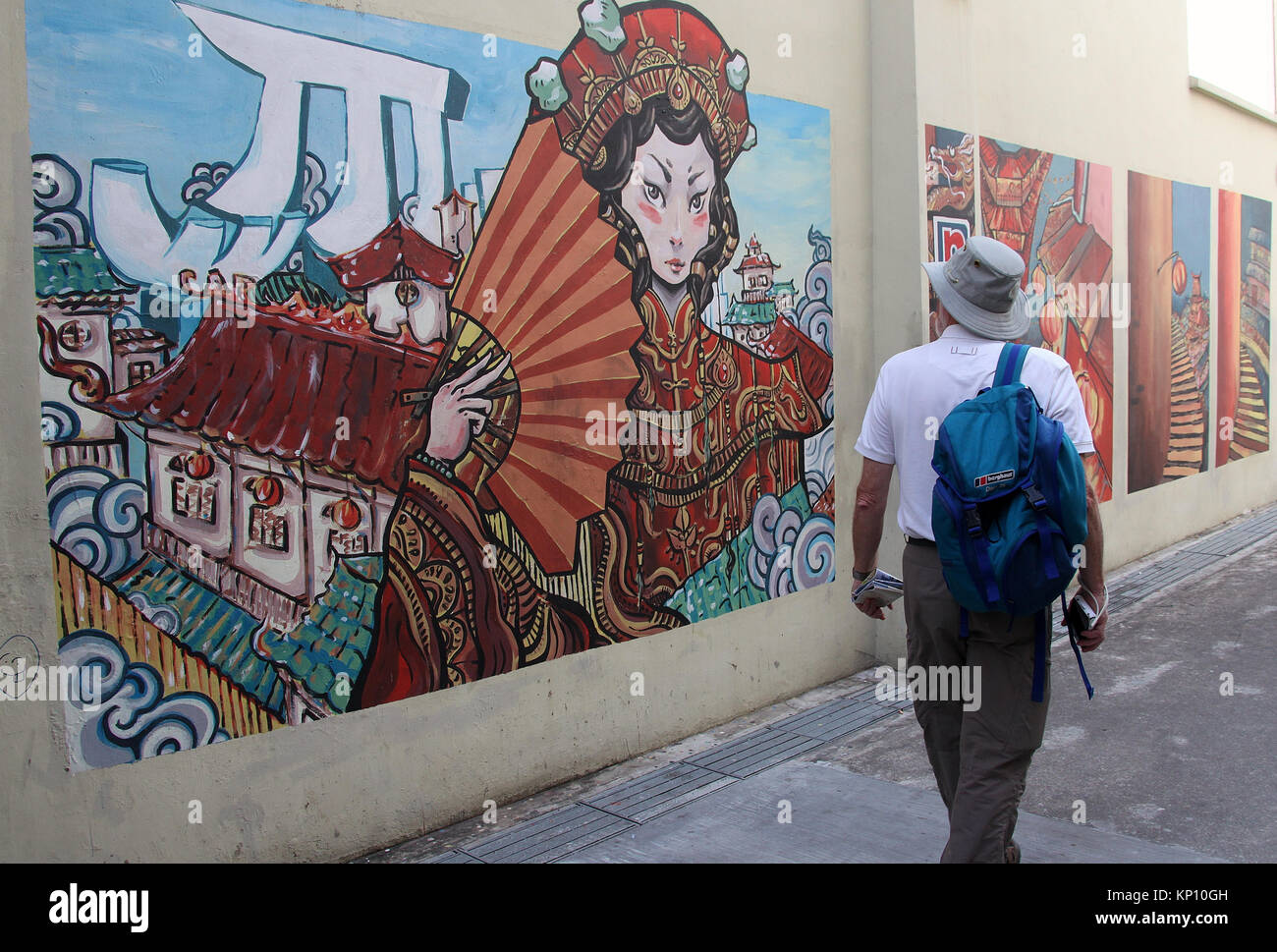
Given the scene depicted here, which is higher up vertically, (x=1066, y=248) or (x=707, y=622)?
(x=1066, y=248)

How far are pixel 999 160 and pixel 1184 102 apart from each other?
11.3ft

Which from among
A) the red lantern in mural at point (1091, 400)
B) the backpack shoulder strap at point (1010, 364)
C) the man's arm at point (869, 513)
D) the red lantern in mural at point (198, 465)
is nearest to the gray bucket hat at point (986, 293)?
the backpack shoulder strap at point (1010, 364)

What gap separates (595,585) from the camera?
475cm

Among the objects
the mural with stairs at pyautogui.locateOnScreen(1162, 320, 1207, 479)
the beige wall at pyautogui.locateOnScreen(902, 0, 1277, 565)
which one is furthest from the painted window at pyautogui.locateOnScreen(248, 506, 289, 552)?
the mural with stairs at pyautogui.locateOnScreen(1162, 320, 1207, 479)

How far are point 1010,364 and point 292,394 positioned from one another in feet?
7.51

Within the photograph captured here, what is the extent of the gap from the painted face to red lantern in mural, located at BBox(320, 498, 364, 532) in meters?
1.79

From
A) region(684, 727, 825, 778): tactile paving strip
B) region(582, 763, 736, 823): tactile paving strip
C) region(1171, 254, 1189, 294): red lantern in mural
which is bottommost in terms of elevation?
region(582, 763, 736, 823): tactile paving strip

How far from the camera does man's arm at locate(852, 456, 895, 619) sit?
342cm

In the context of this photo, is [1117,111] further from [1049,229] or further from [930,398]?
[930,398]

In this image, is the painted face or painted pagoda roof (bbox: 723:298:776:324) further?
painted pagoda roof (bbox: 723:298:776:324)

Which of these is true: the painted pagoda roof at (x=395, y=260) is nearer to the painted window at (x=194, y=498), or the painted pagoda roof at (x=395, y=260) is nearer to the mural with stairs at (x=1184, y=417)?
the painted window at (x=194, y=498)

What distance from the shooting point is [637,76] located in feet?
15.8

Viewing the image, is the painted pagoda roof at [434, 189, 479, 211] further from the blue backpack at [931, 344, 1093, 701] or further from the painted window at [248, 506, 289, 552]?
the blue backpack at [931, 344, 1093, 701]

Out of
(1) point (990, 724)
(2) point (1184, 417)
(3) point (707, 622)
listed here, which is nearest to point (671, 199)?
(3) point (707, 622)
